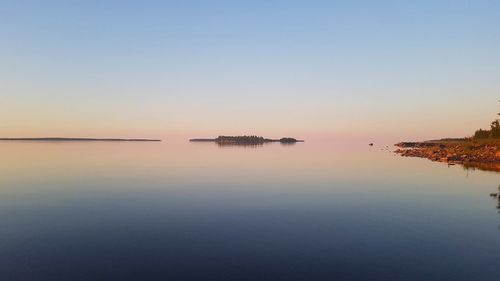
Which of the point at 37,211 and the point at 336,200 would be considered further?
the point at 336,200

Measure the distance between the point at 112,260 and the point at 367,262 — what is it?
12472 mm

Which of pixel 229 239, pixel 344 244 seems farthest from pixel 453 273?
pixel 229 239

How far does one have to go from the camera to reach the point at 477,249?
752 inches

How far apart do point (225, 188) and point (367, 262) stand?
24915 millimetres

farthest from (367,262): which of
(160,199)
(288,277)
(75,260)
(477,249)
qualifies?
(160,199)

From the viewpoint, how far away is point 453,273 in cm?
1569

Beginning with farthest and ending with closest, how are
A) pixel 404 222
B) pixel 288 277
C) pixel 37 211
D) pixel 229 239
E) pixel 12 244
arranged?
pixel 37 211, pixel 404 222, pixel 229 239, pixel 12 244, pixel 288 277

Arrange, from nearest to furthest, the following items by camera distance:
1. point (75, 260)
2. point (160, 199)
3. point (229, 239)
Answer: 1. point (75, 260)
2. point (229, 239)
3. point (160, 199)

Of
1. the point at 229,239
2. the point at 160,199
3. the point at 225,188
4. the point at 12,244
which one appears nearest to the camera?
the point at 12,244

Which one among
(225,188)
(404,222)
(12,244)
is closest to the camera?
(12,244)

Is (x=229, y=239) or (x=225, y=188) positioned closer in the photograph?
(x=229, y=239)

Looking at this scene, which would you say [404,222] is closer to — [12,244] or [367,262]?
[367,262]

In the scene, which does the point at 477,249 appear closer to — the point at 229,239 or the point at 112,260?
the point at 229,239

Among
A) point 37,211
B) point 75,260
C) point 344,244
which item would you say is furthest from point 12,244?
point 344,244
